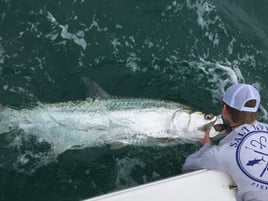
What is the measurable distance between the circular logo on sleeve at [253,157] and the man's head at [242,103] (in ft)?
0.66

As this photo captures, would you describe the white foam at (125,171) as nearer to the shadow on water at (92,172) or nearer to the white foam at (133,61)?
the shadow on water at (92,172)

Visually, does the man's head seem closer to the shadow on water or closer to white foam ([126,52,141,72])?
the shadow on water

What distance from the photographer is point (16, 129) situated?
13.7ft

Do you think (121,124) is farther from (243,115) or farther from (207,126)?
(243,115)

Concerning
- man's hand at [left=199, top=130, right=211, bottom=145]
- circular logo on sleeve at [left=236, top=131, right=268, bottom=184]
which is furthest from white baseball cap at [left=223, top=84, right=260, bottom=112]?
man's hand at [left=199, top=130, right=211, bottom=145]

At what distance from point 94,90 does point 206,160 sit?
134 centimetres

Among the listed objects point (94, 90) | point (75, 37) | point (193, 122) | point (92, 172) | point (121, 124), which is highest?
point (75, 37)

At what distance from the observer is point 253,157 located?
11.4ft

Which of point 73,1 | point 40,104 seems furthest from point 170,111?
point 73,1

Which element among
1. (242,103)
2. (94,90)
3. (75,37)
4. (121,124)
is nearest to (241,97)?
(242,103)

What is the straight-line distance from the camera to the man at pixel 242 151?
11.3ft

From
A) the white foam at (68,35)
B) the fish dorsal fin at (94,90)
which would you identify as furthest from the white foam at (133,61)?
the fish dorsal fin at (94,90)

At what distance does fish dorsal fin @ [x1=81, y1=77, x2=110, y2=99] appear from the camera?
4.43 meters

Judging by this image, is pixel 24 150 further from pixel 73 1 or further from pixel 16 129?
pixel 73 1
